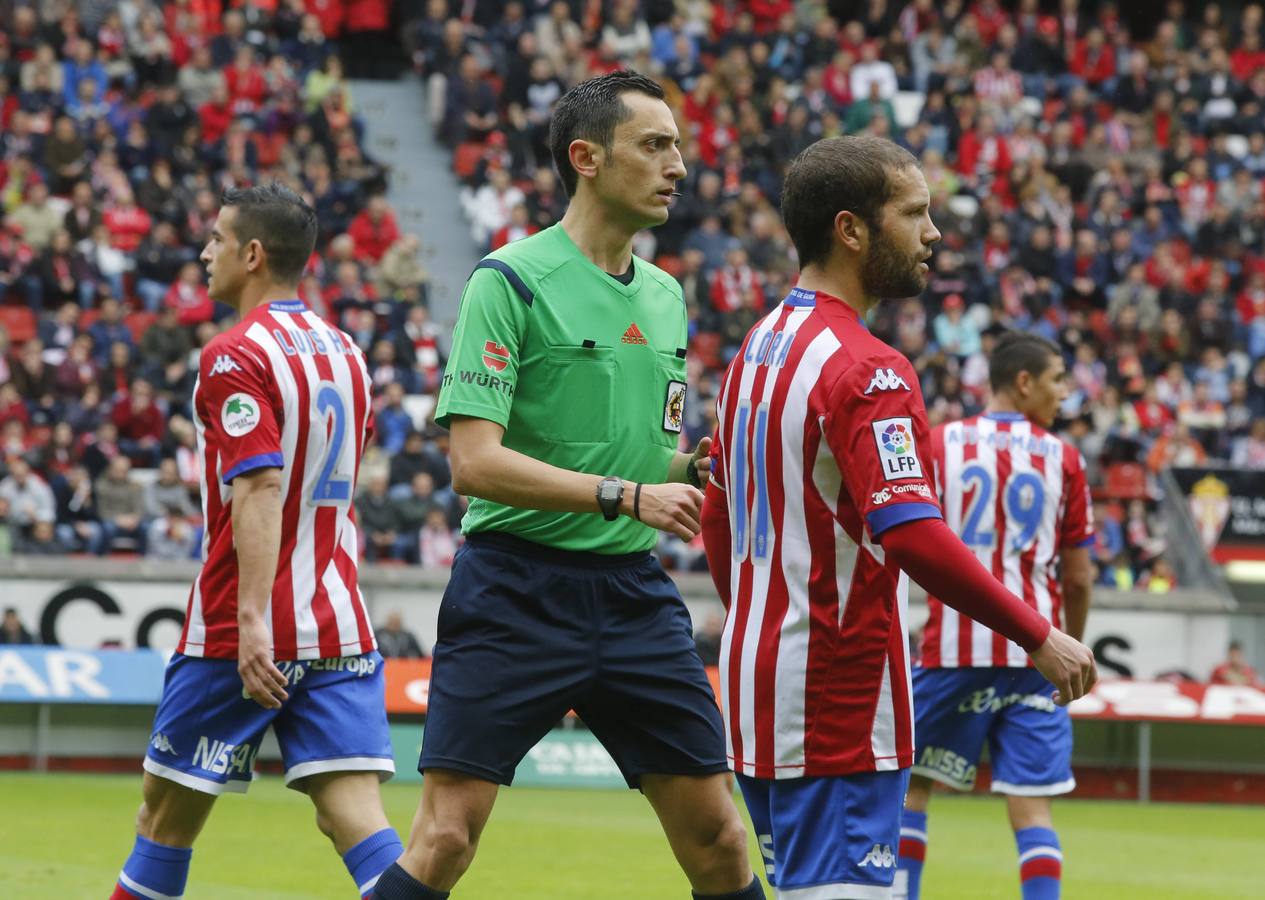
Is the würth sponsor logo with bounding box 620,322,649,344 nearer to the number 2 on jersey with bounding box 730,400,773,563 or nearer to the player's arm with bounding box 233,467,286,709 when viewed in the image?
the number 2 on jersey with bounding box 730,400,773,563

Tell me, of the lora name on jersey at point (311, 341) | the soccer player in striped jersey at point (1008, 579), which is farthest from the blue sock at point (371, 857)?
the soccer player in striped jersey at point (1008, 579)

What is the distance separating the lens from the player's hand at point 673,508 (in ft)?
13.7

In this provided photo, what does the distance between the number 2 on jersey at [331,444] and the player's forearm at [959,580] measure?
6.92 ft

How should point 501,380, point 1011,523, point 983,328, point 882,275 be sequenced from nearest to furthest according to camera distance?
point 882,275 < point 501,380 < point 1011,523 < point 983,328

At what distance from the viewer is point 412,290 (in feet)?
66.3

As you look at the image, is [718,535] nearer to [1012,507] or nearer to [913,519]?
[913,519]

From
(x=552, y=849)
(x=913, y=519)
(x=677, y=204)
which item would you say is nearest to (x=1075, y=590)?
(x=913, y=519)

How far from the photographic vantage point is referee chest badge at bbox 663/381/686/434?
4859 millimetres

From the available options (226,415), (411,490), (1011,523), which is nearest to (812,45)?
(411,490)

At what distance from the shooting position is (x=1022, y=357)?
7.64 m

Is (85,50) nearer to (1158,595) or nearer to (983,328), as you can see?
(983,328)

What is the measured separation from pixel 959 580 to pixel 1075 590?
12.3 ft

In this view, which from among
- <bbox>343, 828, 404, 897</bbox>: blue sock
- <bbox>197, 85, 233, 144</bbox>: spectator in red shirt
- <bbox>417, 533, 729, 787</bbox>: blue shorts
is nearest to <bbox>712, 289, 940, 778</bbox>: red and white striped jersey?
<bbox>417, 533, 729, 787</bbox>: blue shorts

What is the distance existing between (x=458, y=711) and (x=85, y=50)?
18074 millimetres
